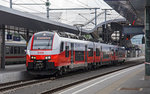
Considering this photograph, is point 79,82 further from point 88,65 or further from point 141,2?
point 88,65

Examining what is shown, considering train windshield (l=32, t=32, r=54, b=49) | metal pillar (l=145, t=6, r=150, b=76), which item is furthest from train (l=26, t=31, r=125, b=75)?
metal pillar (l=145, t=6, r=150, b=76)

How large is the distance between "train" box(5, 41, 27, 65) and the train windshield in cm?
1443

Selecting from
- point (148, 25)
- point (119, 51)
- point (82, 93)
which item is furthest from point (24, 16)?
point (119, 51)

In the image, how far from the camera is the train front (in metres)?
19.3

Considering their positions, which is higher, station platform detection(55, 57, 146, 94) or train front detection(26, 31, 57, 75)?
train front detection(26, 31, 57, 75)

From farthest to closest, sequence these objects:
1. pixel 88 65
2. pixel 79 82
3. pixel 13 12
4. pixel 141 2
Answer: pixel 88 65 → pixel 13 12 → pixel 79 82 → pixel 141 2

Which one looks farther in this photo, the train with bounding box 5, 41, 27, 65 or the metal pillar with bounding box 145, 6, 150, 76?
the train with bounding box 5, 41, 27, 65

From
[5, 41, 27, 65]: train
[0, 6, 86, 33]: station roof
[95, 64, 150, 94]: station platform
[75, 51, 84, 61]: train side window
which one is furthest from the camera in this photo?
[5, 41, 27, 65]: train

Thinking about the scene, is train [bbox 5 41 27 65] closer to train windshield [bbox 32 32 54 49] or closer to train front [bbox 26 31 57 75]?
train windshield [bbox 32 32 54 49]

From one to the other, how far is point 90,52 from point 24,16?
966 cm

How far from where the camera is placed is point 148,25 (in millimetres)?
18047

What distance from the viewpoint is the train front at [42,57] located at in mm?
19328

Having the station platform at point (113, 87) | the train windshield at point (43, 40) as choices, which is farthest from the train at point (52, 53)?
the station platform at point (113, 87)

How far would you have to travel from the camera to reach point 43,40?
20.1 metres
